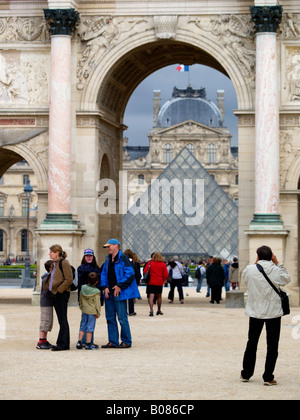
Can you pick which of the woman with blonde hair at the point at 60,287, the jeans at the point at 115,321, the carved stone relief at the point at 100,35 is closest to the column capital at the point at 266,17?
the carved stone relief at the point at 100,35

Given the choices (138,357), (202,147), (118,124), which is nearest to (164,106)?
(202,147)

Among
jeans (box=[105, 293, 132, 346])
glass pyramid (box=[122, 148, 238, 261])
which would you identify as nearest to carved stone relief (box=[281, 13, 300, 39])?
jeans (box=[105, 293, 132, 346])

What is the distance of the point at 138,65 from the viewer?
31203 mm

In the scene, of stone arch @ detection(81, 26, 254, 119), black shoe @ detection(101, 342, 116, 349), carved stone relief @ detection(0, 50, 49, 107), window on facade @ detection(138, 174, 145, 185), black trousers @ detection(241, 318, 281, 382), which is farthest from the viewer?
window on facade @ detection(138, 174, 145, 185)

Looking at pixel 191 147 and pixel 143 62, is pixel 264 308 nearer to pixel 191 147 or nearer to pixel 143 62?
pixel 143 62

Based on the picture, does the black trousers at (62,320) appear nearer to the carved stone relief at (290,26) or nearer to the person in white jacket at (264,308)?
the person in white jacket at (264,308)

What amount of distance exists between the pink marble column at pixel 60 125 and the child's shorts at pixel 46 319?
11374mm

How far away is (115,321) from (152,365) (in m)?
2.71

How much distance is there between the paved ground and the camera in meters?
11.9

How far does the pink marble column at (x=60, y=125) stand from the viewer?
2805 cm

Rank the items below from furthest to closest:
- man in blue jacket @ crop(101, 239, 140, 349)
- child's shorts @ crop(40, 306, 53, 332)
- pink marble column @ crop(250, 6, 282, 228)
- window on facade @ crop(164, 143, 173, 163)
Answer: window on facade @ crop(164, 143, 173, 163) < pink marble column @ crop(250, 6, 282, 228) < man in blue jacket @ crop(101, 239, 140, 349) < child's shorts @ crop(40, 306, 53, 332)

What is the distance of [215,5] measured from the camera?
94.2 ft

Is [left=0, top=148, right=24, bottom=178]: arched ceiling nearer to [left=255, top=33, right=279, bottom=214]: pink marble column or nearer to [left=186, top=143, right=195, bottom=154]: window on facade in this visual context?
[left=255, top=33, right=279, bottom=214]: pink marble column

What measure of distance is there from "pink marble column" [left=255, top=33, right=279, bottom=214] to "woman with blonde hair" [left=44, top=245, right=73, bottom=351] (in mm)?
11727
